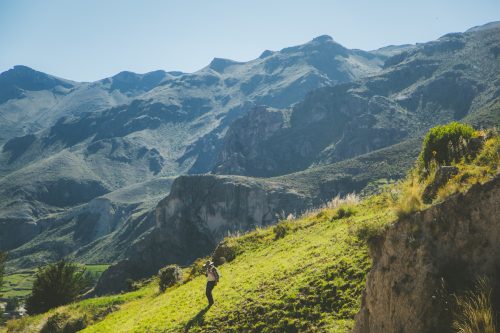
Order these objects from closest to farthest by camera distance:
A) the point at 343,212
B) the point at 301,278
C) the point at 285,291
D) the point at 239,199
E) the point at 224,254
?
the point at 285,291 < the point at 301,278 < the point at 343,212 < the point at 224,254 < the point at 239,199

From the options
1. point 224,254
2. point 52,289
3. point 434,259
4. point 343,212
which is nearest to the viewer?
point 434,259

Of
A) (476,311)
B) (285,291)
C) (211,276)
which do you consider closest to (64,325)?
(211,276)

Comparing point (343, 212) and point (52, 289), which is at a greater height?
point (343, 212)

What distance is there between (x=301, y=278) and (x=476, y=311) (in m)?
8.20

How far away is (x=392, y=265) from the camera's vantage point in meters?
9.59

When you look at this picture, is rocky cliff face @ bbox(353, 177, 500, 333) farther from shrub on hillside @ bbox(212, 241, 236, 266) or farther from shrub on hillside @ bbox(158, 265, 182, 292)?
shrub on hillside @ bbox(158, 265, 182, 292)

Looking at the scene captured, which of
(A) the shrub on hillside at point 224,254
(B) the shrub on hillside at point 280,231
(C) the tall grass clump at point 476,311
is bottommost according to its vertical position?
(A) the shrub on hillside at point 224,254

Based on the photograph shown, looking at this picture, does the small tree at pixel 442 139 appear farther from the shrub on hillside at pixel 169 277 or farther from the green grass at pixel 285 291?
the shrub on hillside at pixel 169 277

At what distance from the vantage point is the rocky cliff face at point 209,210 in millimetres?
165375

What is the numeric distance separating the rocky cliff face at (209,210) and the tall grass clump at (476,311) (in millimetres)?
152763

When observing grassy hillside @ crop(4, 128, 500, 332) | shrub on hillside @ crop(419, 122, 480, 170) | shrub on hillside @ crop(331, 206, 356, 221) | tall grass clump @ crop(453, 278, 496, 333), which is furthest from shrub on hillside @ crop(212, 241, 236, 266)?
tall grass clump @ crop(453, 278, 496, 333)

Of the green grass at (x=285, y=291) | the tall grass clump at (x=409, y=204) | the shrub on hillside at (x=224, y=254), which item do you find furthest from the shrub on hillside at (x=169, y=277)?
the tall grass clump at (x=409, y=204)

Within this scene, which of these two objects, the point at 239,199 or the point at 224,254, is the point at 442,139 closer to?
the point at 224,254

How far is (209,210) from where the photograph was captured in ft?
603
